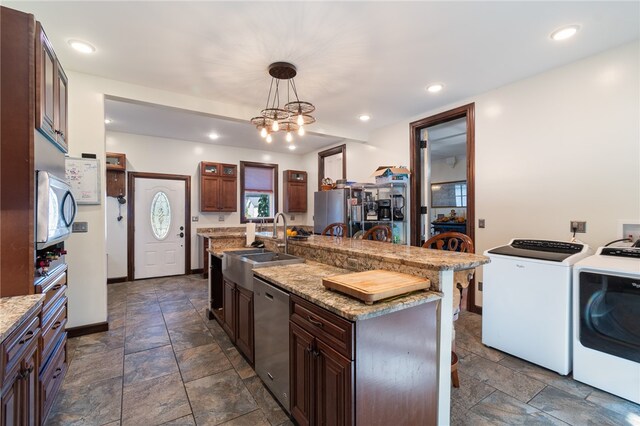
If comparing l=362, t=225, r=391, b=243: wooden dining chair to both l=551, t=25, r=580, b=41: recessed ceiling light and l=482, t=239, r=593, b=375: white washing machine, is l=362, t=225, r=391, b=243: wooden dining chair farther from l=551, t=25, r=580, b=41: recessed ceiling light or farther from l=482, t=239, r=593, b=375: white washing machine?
l=551, t=25, r=580, b=41: recessed ceiling light

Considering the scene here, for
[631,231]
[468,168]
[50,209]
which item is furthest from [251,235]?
[631,231]

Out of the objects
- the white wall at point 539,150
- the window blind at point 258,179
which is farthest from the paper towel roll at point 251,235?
the window blind at point 258,179

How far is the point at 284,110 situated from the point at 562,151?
2.76 meters

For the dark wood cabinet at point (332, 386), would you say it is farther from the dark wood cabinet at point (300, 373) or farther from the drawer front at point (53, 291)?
the drawer front at point (53, 291)

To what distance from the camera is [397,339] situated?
138 centimetres

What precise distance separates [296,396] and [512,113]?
11.4 feet

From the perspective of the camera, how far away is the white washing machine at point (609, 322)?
192 centimetres

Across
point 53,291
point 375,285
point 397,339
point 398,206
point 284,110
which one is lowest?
point 397,339

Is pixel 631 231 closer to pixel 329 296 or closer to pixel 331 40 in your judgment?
pixel 329 296

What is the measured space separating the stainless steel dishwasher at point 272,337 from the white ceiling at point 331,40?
1956 millimetres

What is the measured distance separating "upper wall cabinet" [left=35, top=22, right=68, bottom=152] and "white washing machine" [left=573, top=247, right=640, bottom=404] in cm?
367

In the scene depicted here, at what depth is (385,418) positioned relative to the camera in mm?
1347

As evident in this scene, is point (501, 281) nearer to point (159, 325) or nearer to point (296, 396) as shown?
point (296, 396)

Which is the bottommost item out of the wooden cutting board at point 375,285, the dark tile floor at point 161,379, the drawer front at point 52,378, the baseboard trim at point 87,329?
the dark tile floor at point 161,379
